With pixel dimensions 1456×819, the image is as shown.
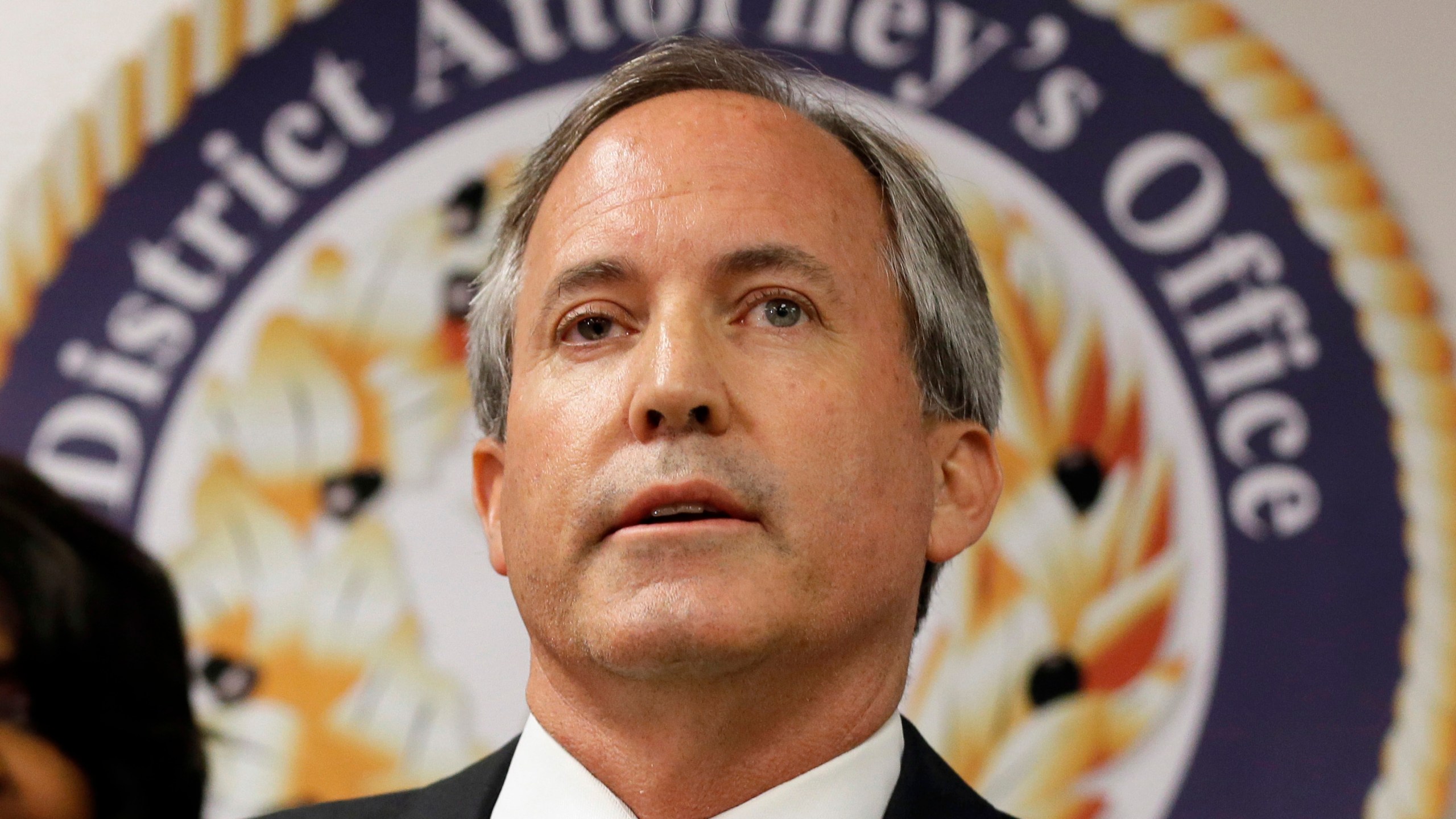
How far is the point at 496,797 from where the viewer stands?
1606mm

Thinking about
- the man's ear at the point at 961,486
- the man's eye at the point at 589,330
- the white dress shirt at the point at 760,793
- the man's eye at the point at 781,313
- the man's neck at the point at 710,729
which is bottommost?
the white dress shirt at the point at 760,793

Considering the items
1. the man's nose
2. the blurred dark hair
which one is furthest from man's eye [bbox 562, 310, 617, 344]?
the blurred dark hair

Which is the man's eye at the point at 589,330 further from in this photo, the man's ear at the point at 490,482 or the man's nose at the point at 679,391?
the man's ear at the point at 490,482

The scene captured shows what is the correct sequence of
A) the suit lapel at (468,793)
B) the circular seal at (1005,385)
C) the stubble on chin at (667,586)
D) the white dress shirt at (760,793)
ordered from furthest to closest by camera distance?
the circular seal at (1005,385) → the suit lapel at (468,793) → the white dress shirt at (760,793) → the stubble on chin at (667,586)

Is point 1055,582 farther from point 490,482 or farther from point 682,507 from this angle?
point 682,507

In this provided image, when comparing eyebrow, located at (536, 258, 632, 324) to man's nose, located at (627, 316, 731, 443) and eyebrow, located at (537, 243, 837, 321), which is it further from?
man's nose, located at (627, 316, 731, 443)

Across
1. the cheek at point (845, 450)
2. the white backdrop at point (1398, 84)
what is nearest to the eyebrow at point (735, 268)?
the cheek at point (845, 450)

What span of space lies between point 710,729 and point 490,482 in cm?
48

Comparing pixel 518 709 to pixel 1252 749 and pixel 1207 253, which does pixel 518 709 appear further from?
pixel 1207 253

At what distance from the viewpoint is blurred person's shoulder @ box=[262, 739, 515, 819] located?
159 centimetres

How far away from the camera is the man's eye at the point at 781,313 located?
59.6 inches

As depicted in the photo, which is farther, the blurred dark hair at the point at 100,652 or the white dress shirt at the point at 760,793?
the blurred dark hair at the point at 100,652

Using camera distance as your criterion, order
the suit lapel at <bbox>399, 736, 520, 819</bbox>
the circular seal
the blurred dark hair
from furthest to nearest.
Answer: the circular seal
the blurred dark hair
the suit lapel at <bbox>399, 736, 520, 819</bbox>

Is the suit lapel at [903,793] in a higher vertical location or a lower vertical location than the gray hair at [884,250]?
lower
